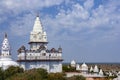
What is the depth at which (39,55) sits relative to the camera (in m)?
74.9

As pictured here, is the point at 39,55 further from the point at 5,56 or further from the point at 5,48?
the point at 5,48

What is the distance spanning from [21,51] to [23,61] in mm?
2014

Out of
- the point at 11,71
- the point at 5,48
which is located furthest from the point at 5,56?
the point at 11,71

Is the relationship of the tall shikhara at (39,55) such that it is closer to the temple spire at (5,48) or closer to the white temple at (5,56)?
the white temple at (5,56)

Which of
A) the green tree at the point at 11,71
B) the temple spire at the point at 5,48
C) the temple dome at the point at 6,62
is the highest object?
the temple spire at the point at 5,48

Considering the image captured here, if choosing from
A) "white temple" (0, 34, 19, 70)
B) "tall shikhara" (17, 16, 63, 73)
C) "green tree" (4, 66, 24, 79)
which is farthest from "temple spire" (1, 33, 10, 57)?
"green tree" (4, 66, 24, 79)

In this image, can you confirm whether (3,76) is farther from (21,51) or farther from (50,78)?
(21,51)

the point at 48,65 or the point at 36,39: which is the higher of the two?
the point at 36,39

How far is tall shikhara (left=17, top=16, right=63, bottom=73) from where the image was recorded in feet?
244

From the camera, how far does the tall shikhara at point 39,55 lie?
244 feet

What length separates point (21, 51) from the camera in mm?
73625

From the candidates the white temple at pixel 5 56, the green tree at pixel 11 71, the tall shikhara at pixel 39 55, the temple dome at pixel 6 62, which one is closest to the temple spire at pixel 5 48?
the white temple at pixel 5 56

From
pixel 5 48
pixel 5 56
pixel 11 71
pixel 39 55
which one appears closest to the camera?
pixel 11 71

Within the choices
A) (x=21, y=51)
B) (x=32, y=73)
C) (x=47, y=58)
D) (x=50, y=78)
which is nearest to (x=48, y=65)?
(x=47, y=58)
